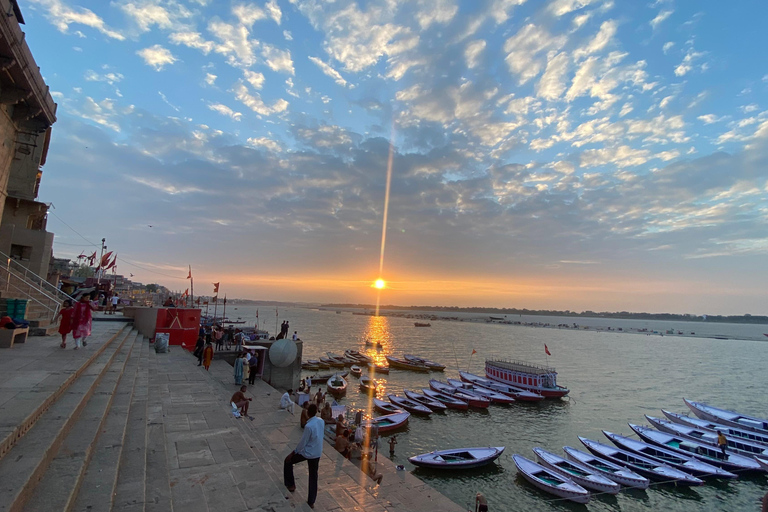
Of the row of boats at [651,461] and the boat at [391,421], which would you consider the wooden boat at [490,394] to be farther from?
the boat at [391,421]

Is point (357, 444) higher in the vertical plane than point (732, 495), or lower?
higher

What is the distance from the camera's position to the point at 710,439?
25859 millimetres

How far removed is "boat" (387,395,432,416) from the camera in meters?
29.7

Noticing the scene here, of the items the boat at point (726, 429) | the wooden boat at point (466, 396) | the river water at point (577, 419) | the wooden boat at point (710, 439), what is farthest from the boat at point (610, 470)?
the boat at point (726, 429)

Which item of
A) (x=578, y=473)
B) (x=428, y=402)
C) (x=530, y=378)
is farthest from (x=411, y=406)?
(x=530, y=378)

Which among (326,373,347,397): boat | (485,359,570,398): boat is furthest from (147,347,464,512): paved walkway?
(485,359,570,398): boat

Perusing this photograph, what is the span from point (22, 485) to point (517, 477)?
859 inches

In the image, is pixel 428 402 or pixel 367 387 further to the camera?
pixel 367 387

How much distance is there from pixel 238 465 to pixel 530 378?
3960 centimetres

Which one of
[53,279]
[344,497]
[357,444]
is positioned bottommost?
[357,444]

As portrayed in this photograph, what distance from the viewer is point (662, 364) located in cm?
7012

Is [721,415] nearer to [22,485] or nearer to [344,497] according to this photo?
[344,497]

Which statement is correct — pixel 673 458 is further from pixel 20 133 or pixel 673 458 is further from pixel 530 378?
pixel 20 133

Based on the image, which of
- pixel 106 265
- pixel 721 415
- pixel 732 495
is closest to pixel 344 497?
pixel 732 495
